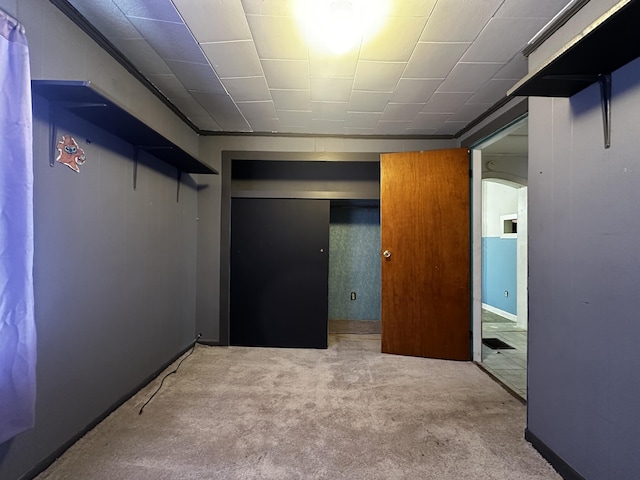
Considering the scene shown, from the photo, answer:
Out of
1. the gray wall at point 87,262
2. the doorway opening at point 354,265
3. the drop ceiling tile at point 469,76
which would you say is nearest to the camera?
the gray wall at point 87,262

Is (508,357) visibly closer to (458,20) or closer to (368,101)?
(368,101)

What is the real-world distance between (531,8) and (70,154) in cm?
248

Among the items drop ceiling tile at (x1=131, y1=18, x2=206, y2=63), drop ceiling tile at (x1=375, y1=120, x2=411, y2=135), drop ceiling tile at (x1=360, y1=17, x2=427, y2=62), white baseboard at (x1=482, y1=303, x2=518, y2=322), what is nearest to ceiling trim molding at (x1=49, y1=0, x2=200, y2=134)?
drop ceiling tile at (x1=131, y1=18, x2=206, y2=63)

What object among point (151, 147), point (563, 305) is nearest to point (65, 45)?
point (151, 147)

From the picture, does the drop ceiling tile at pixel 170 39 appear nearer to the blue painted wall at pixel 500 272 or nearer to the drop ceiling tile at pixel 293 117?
the drop ceiling tile at pixel 293 117

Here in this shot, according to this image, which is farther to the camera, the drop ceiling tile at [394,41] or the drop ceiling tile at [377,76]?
the drop ceiling tile at [377,76]

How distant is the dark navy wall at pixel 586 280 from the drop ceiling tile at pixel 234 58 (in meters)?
1.72

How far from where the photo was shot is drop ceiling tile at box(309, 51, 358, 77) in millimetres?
1956

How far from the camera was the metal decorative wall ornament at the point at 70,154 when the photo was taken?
1.57m

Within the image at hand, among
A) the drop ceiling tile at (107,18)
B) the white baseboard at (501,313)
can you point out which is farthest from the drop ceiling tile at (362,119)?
the white baseboard at (501,313)

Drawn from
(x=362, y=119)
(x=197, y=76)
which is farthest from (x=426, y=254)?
(x=197, y=76)

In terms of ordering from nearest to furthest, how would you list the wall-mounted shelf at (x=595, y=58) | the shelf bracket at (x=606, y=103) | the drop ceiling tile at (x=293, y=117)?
1. the wall-mounted shelf at (x=595, y=58)
2. the shelf bracket at (x=606, y=103)
3. the drop ceiling tile at (x=293, y=117)

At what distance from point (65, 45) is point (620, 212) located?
107 inches

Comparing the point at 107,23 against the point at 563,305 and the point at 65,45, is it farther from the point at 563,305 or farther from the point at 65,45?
the point at 563,305
